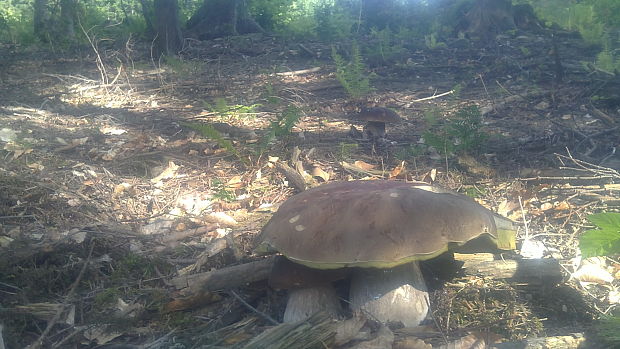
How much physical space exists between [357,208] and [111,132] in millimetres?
4485

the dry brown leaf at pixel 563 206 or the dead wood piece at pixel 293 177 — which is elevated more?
the dead wood piece at pixel 293 177

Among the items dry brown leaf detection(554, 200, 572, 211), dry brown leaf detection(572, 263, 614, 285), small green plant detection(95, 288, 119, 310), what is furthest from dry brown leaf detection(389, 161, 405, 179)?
small green plant detection(95, 288, 119, 310)

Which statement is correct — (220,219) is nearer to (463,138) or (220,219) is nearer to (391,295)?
(391,295)

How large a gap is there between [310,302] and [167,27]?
28.3 feet

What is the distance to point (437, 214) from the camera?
7.09 feet

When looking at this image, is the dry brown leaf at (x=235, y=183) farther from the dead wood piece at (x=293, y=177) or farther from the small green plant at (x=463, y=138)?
the small green plant at (x=463, y=138)

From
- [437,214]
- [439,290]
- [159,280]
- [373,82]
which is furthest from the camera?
[373,82]

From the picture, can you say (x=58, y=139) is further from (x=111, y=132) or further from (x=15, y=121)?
(x=15, y=121)

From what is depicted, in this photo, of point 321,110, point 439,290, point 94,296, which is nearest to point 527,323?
point 439,290

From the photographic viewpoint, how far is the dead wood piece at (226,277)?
265 cm

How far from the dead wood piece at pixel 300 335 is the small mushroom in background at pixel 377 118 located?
3.25 m

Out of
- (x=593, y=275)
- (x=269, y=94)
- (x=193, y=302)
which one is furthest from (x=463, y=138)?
(x=269, y=94)

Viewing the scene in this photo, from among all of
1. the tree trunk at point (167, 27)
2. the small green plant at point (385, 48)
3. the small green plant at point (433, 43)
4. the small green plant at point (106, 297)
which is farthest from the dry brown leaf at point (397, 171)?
the tree trunk at point (167, 27)

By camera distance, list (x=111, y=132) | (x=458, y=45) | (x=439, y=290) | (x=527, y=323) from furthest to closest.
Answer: (x=458, y=45) < (x=111, y=132) < (x=439, y=290) < (x=527, y=323)
